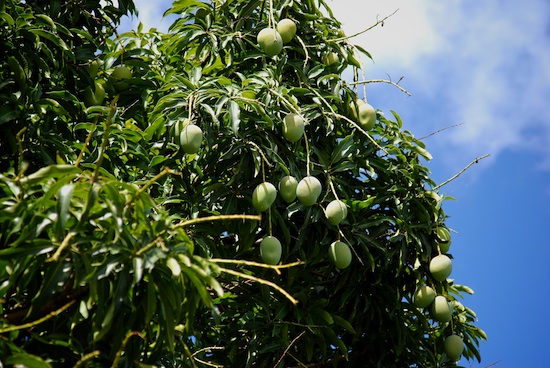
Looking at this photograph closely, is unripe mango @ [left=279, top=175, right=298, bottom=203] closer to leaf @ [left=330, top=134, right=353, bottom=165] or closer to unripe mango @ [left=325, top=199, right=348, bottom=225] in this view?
unripe mango @ [left=325, top=199, right=348, bottom=225]

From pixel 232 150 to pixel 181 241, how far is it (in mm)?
767

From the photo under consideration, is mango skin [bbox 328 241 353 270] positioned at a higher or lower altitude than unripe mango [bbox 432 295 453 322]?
lower

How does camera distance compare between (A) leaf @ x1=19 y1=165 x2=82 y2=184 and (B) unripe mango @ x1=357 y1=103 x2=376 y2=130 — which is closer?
(A) leaf @ x1=19 y1=165 x2=82 y2=184

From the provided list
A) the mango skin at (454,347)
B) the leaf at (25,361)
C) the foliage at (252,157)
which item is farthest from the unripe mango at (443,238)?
the leaf at (25,361)

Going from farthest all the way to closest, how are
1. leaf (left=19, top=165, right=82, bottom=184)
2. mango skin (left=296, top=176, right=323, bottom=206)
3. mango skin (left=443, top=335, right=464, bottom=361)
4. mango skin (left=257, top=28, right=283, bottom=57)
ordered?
mango skin (left=443, top=335, right=464, bottom=361) < mango skin (left=257, top=28, right=283, bottom=57) < mango skin (left=296, top=176, right=323, bottom=206) < leaf (left=19, top=165, right=82, bottom=184)

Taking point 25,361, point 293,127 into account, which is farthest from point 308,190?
point 25,361

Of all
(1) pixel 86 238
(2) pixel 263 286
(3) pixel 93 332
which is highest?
(2) pixel 263 286

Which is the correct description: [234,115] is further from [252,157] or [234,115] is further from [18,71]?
[18,71]

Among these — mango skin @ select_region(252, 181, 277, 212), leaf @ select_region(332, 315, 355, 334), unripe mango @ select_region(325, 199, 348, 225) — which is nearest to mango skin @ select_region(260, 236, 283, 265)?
mango skin @ select_region(252, 181, 277, 212)

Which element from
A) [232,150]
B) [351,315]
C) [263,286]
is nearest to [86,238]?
[232,150]

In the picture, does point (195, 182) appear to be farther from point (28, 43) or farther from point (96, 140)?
point (28, 43)

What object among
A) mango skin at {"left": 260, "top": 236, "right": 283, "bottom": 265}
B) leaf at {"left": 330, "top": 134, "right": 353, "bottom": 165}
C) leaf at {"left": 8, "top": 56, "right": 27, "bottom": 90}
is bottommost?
mango skin at {"left": 260, "top": 236, "right": 283, "bottom": 265}

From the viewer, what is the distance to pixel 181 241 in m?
1.67

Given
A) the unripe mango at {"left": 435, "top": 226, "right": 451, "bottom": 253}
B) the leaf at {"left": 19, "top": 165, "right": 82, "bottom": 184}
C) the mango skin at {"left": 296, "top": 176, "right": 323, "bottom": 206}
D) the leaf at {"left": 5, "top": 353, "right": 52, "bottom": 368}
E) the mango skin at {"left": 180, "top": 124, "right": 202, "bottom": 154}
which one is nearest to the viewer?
the leaf at {"left": 5, "top": 353, "right": 52, "bottom": 368}
